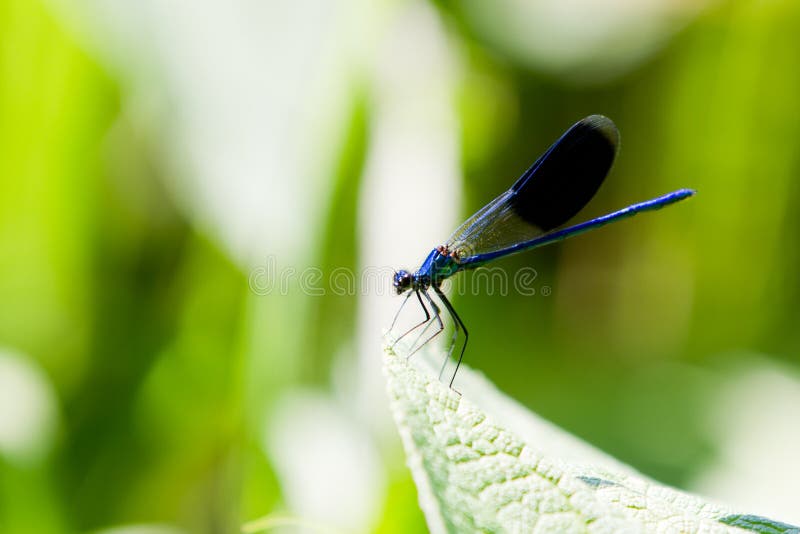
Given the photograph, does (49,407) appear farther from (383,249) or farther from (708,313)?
(708,313)

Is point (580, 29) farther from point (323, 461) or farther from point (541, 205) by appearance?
point (323, 461)

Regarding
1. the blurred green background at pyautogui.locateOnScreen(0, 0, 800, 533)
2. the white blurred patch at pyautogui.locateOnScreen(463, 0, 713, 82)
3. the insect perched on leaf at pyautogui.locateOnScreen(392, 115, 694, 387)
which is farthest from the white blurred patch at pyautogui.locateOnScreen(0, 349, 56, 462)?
the white blurred patch at pyautogui.locateOnScreen(463, 0, 713, 82)

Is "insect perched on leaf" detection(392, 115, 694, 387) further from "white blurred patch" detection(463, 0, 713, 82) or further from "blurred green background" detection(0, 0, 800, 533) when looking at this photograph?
"white blurred patch" detection(463, 0, 713, 82)

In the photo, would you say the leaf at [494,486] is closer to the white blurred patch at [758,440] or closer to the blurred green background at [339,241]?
the blurred green background at [339,241]

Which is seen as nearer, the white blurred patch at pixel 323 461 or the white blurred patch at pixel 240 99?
the white blurred patch at pixel 323 461

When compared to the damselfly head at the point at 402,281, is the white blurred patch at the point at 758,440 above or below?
above

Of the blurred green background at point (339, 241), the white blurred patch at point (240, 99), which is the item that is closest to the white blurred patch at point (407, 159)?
the blurred green background at point (339, 241)

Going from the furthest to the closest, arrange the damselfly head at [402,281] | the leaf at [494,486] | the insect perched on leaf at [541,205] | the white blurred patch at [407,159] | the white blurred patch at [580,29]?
the white blurred patch at [580,29] < the white blurred patch at [407,159] < the insect perched on leaf at [541,205] < the damselfly head at [402,281] < the leaf at [494,486]
